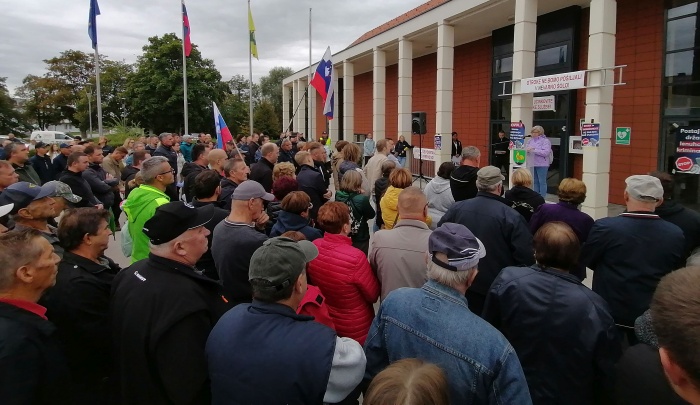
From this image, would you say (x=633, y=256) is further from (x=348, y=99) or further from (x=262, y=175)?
(x=348, y=99)

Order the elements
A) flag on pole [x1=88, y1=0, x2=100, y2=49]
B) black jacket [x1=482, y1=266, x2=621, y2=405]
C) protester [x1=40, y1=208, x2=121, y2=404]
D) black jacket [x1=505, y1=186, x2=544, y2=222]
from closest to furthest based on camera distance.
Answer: black jacket [x1=482, y1=266, x2=621, y2=405]
protester [x1=40, y1=208, x2=121, y2=404]
black jacket [x1=505, y1=186, x2=544, y2=222]
flag on pole [x1=88, y1=0, x2=100, y2=49]

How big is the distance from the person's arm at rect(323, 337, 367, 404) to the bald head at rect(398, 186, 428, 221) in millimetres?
1607

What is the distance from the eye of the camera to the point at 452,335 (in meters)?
1.84

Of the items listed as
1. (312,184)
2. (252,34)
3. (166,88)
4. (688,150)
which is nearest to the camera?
(312,184)

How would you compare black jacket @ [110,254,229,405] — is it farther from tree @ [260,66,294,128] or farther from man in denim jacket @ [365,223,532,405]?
tree @ [260,66,294,128]

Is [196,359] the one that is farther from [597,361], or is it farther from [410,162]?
[410,162]

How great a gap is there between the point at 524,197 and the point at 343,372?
3.59m

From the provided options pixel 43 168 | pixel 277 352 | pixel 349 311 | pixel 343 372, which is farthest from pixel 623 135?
pixel 43 168

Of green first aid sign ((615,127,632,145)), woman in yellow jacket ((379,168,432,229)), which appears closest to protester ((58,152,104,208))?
woman in yellow jacket ((379,168,432,229))

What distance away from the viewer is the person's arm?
1816 mm

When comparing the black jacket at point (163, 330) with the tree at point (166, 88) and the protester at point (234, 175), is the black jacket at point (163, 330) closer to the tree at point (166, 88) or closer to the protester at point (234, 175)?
the protester at point (234, 175)

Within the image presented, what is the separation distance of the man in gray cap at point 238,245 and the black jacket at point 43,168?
23.8 feet

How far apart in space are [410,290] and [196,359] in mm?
986

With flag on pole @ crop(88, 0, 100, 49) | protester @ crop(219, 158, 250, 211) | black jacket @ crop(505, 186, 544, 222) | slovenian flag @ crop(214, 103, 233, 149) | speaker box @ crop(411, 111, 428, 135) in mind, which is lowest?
black jacket @ crop(505, 186, 544, 222)
